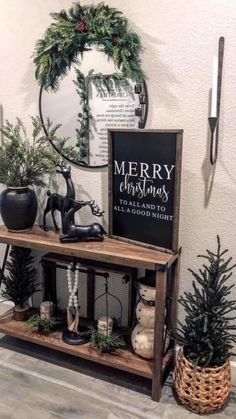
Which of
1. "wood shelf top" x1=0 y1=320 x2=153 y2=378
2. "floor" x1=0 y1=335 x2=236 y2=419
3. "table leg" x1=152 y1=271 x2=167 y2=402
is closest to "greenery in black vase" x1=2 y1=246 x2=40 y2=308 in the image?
"wood shelf top" x1=0 y1=320 x2=153 y2=378

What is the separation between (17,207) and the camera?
1793 mm

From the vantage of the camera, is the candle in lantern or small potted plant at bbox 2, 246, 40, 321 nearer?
the candle in lantern

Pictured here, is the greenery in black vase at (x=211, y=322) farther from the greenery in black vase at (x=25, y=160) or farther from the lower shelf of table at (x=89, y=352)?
the greenery in black vase at (x=25, y=160)

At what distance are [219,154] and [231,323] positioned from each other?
806 millimetres

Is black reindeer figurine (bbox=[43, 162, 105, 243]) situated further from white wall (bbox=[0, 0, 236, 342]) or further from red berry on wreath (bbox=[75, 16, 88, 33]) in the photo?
red berry on wreath (bbox=[75, 16, 88, 33])

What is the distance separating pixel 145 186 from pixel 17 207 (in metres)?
0.65

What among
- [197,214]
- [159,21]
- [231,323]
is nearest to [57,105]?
[159,21]

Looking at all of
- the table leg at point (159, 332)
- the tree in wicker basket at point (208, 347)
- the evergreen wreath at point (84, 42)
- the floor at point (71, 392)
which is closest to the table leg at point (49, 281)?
the floor at point (71, 392)

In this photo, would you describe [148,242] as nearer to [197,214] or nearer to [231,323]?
[197,214]

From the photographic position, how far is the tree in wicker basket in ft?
4.91

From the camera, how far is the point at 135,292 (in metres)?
1.87

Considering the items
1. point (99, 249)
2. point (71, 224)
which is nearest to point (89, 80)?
point (71, 224)

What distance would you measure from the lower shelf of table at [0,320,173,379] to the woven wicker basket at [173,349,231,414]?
0.15 metres

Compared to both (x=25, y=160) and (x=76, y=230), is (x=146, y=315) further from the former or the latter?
(x=25, y=160)
